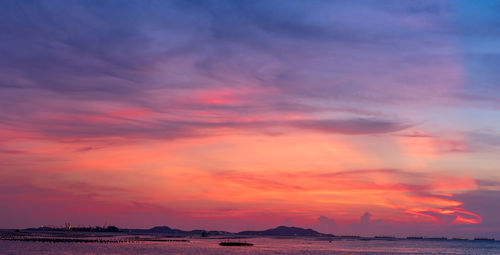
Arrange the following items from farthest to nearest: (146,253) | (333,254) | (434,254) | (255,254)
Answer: (434,254) → (333,254) → (255,254) → (146,253)

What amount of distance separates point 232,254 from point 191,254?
11.2 meters

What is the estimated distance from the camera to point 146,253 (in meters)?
134

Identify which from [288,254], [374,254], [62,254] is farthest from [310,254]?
[62,254]

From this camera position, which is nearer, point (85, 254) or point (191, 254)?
point (85, 254)

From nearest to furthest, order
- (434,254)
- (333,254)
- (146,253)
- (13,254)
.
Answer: (13,254)
(146,253)
(333,254)
(434,254)

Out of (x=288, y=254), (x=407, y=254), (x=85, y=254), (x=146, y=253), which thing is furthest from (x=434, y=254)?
(x=85, y=254)

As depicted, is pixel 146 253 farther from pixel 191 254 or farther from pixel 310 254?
pixel 310 254

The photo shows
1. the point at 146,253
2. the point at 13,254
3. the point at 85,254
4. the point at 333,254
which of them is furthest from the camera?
the point at 333,254

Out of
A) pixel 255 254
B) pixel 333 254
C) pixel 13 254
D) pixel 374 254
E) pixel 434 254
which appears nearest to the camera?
pixel 13 254

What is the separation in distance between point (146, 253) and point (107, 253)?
11327mm

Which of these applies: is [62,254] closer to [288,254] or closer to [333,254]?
[288,254]

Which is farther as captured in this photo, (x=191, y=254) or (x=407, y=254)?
(x=407, y=254)

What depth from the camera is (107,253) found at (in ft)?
417

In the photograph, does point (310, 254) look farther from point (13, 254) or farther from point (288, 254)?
point (13, 254)
